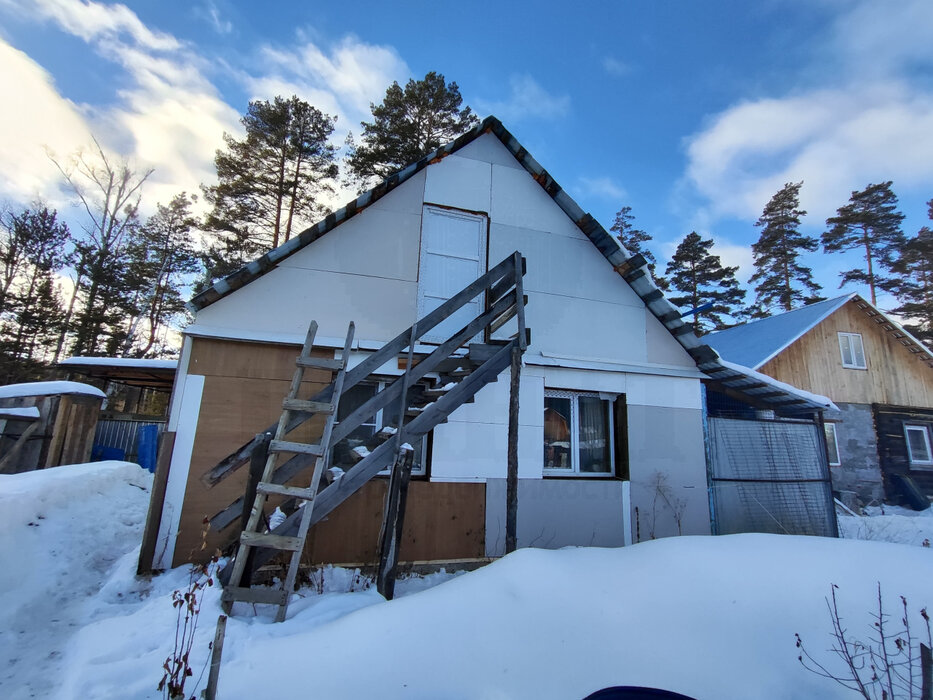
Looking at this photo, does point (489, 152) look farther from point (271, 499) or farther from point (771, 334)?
point (771, 334)

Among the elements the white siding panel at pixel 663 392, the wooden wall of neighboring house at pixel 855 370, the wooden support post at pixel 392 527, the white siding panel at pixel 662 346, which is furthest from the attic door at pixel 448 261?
the wooden wall of neighboring house at pixel 855 370

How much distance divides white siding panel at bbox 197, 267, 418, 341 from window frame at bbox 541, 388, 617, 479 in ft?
8.50

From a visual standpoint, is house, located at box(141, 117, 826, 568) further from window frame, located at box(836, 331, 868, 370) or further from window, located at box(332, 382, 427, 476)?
window frame, located at box(836, 331, 868, 370)

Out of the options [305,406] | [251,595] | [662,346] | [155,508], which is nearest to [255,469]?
[305,406]

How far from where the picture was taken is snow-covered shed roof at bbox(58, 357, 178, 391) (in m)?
7.84

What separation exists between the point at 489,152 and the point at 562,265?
7.08ft

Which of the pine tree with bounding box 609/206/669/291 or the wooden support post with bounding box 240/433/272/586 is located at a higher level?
the pine tree with bounding box 609/206/669/291

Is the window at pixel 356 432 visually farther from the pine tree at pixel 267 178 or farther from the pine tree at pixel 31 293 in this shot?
the pine tree at pixel 31 293

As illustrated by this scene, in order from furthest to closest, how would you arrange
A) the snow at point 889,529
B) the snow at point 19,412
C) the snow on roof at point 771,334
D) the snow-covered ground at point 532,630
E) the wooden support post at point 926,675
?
1. the snow on roof at point 771,334
2. the snow at point 19,412
3. the snow at point 889,529
4. the snow-covered ground at point 532,630
5. the wooden support post at point 926,675

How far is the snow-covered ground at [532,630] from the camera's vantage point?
2.34 metres

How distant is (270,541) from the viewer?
346 centimetres

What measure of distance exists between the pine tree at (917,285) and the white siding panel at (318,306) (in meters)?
29.1

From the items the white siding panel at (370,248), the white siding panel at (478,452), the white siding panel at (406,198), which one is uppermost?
the white siding panel at (406,198)

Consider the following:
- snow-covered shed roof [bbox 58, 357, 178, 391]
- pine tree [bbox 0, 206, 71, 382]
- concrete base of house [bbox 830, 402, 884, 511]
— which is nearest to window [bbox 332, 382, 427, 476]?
snow-covered shed roof [bbox 58, 357, 178, 391]
